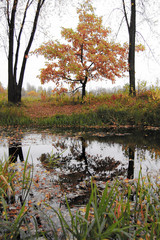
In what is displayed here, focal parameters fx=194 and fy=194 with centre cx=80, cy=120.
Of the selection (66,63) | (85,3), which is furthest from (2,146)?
(85,3)

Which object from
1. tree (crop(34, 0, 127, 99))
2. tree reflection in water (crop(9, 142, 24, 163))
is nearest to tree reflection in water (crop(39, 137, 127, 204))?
tree reflection in water (crop(9, 142, 24, 163))

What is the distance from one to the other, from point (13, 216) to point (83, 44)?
1257cm

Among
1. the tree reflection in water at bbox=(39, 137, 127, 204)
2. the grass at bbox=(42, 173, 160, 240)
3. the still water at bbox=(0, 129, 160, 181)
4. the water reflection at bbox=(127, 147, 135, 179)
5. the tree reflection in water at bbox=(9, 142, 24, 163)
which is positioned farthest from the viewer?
the tree reflection in water at bbox=(9, 142, 24, 163)

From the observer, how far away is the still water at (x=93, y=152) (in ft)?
12.0

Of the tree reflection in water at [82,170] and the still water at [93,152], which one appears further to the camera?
the still water at [93,152]

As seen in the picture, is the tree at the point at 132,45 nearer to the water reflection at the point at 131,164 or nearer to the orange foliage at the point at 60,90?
the orange foliage at the point at 60,90

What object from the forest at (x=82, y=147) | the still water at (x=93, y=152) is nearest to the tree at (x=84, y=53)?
the forest at (x=82, y=147)

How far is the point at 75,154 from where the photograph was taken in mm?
4711

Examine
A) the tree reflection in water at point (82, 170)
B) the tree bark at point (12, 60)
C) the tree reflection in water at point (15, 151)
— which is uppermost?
the tree bark at point (12, 60)

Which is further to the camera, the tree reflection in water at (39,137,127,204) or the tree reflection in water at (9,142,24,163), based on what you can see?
the tree reflection in water at (9,142,24,163)

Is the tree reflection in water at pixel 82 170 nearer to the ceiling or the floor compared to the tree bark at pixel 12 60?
nearer to the floor

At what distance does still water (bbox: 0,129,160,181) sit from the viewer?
364 cm

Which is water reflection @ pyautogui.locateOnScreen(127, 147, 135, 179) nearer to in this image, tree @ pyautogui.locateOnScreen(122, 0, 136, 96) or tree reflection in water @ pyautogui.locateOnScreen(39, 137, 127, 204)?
tree reflection in water @ pyautogui.locateOnScreen(39, 137, 127, 204)

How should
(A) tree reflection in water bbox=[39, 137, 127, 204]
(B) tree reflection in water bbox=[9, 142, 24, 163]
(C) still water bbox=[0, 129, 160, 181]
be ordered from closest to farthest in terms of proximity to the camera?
(A) tree reflection in water bbox=[39, 137, 127, 204] → (C) still water bbox=[0, 129, 160, 181] → (B) tree reflection in water bbox=[9, 142, 24, 163]
